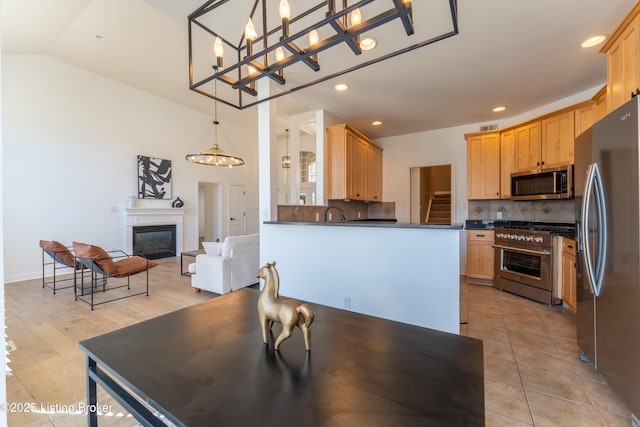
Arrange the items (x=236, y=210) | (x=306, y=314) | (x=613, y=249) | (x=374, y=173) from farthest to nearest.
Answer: (x=236, y=210), (x=374, y=173), (x=613, y=249), (x=306, y=314)

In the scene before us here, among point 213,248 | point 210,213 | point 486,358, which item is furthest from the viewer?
point 210,213

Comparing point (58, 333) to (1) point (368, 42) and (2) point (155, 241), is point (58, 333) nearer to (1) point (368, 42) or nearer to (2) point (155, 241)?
(2) point (155, 241)

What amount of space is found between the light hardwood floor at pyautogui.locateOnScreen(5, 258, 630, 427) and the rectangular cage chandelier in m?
2.17

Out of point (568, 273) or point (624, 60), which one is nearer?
point (624, 60)

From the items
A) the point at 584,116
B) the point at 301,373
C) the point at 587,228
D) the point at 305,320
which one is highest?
the point at 584,116

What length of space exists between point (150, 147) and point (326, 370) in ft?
21.9

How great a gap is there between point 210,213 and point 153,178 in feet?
8.00

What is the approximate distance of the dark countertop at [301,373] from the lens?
2.55ft

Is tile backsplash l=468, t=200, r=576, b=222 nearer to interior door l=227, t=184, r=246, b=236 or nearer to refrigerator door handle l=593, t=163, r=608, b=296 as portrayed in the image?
refrigerator door handle l=593, t=163, r=608, b=296

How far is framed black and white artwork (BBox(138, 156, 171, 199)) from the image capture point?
19.3 ft

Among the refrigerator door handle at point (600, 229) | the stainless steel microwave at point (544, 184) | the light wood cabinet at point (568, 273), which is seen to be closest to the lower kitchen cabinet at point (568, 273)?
the light wood cabinet at point (568, 273)

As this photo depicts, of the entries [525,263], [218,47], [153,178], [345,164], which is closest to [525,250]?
[525,263]

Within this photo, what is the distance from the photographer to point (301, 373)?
945 millimetres

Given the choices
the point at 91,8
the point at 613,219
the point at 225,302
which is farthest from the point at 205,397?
the point at 91,8
